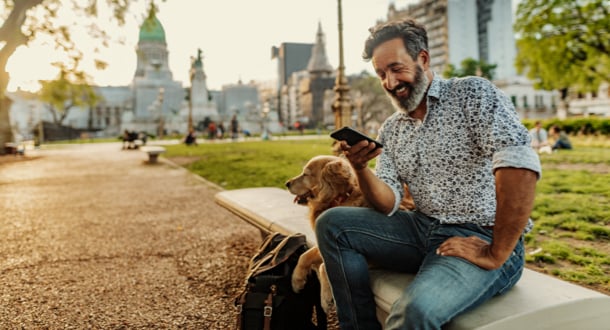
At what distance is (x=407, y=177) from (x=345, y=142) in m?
0.50

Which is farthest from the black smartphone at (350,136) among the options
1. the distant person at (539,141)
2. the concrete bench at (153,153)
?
the concrete bench at (153,153)

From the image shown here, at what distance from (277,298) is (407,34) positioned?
1.67 metres

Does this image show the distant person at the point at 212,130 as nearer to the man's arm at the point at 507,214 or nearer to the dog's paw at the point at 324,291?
the dog's paw at the point at 324,291

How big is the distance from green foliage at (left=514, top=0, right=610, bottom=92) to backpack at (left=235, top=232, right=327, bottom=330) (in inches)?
759

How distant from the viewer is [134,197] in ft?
31.3

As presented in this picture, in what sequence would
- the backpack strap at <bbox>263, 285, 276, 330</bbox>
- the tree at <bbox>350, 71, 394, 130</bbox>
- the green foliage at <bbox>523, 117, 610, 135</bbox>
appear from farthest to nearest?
the tree at <bbox>350, 71, 394, 130</bbox> < the green foliage at <bbox>523, 117, 610, 135</bbox> < the backpack strap at <bbox>263, 285, 276, 330</bbox>

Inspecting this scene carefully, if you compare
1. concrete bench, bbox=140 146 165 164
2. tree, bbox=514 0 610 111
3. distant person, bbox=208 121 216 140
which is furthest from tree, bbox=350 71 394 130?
concrete bench, bbox=140 146 165 164

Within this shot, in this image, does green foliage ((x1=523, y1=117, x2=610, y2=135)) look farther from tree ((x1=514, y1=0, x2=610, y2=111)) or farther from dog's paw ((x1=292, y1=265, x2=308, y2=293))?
dog's paw ((x1=292, y1=265, x2=308, y2=293))

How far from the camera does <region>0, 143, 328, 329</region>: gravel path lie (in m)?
3.42

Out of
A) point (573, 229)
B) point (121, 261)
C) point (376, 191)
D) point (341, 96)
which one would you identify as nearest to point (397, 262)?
point (376, 191)

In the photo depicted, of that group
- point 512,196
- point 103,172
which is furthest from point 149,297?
point 103,172

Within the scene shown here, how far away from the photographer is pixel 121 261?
487 cm

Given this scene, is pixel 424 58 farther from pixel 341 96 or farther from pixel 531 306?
pixel 341 96

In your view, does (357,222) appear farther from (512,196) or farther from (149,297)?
(149,297)
